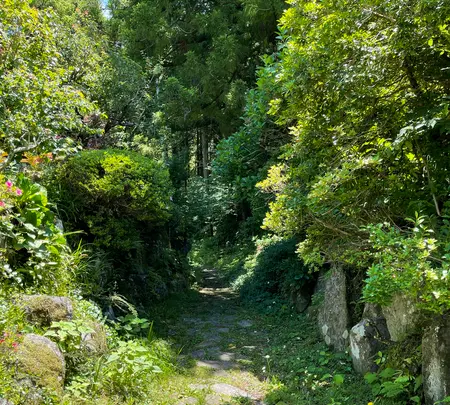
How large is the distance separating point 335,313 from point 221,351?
151 centimetres

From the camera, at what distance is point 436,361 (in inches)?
114

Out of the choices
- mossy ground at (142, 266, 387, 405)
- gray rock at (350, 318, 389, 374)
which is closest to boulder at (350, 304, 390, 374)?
gray rock at (350, 318, 389, 374)

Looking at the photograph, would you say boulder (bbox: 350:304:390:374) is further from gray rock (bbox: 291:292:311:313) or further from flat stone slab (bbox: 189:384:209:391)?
gray rock (bbox: 291:292:311:313)

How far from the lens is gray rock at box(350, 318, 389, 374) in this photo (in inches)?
151

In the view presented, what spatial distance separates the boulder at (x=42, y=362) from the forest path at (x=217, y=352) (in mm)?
1038

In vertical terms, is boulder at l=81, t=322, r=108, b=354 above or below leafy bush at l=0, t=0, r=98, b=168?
below

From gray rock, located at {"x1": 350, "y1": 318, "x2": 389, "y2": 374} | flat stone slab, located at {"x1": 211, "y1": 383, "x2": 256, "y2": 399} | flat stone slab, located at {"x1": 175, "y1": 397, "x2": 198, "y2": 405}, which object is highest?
gray rock, located at {"x1": 350, "y1": 318, "x2": 389, "y2": 374}

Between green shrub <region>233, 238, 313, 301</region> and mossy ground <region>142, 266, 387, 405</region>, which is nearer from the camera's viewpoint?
mossy ground <region>142, 266, 387, 405</region>

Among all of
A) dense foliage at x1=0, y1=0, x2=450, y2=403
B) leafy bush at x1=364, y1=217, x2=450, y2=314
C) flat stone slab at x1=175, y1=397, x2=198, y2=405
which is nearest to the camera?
leafy bush at x1=364, y1=217, x2=450, y2=314

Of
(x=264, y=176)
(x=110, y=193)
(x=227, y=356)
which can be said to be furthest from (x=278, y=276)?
(x=110, y=193)

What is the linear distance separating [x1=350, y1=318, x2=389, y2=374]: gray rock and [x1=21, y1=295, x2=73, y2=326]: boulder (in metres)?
2.85

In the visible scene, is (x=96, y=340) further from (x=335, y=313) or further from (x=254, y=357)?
(x=335, y=313)

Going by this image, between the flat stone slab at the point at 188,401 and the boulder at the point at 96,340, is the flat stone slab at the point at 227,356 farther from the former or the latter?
the boulder at the point at 96,340

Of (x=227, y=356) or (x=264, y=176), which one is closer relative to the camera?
(x=227, y=356)
